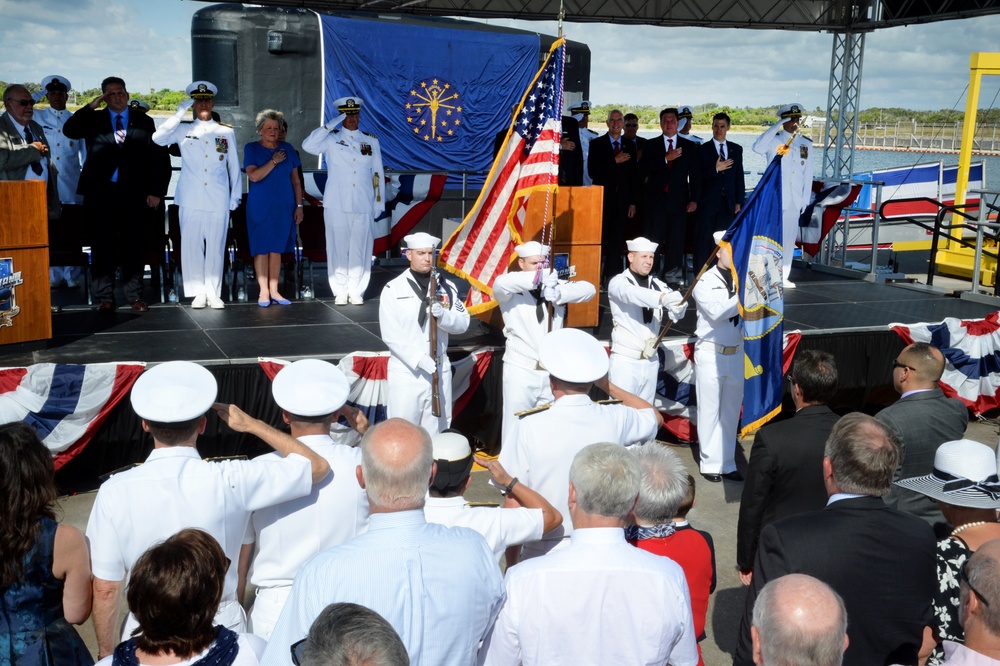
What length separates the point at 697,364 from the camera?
23.4ft

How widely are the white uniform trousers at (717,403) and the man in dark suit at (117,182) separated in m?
4.78

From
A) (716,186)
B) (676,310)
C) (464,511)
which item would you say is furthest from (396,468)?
(716,186)

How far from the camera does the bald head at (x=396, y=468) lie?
2.60 m

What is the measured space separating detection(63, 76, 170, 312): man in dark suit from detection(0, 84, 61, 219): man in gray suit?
28cm

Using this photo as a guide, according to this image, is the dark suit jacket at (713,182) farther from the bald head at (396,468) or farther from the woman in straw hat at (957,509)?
the bald head at (396,468)

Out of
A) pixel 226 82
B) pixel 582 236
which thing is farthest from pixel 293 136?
pixel 582 236

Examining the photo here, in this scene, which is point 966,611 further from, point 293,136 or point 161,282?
point 293,136

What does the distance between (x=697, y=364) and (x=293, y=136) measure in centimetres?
921

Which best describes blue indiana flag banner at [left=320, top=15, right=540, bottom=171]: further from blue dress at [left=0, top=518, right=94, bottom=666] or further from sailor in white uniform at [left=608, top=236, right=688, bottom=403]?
blue dress at [left=0, top=518, right=94, bottom=666]

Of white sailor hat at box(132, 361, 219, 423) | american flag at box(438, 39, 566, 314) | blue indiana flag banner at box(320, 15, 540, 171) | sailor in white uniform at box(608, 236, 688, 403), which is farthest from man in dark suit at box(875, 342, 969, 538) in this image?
blue indiana flag banner at box(320, 15, 540, 171)

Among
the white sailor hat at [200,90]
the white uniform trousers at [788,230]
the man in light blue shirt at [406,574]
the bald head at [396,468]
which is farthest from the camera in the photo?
the white uniform trousers at [788,230]

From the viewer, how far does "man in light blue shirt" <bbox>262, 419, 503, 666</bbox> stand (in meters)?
2.41

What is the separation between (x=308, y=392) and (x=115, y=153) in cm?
574

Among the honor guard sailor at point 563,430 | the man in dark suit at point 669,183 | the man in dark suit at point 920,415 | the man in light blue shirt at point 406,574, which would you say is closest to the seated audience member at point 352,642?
the man in light blue shirt at point 406,574
